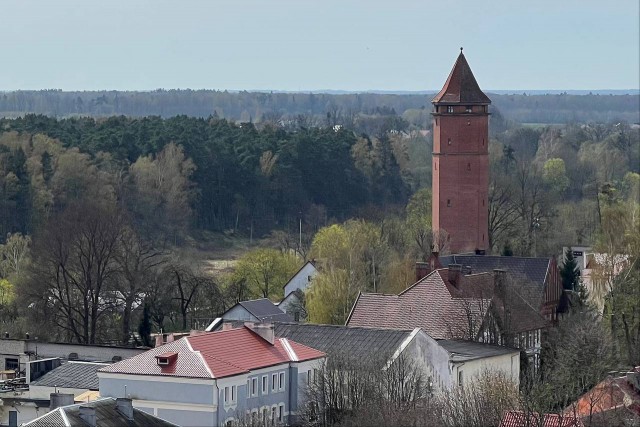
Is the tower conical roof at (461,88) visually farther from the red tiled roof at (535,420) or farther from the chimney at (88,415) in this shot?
the chimney at (88,415)

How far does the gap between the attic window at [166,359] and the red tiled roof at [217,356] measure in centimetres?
9

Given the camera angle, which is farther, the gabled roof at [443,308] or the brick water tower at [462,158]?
the brick water tower at [462,158]

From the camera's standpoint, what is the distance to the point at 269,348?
50.3 m

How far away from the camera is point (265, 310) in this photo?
215 feet

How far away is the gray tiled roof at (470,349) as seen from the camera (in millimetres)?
53594

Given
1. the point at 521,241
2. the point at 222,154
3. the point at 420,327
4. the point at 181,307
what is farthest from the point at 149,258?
the point at 222,154

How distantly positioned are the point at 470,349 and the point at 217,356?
9.85 m

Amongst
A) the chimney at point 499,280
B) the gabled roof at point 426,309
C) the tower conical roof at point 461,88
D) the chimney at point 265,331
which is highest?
the tower conical roof at point 461,88

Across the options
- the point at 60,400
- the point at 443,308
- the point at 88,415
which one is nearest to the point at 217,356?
the point at 60,400

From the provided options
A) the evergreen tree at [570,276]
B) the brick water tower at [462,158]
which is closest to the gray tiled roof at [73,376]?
the evergreen tree at [570,276]

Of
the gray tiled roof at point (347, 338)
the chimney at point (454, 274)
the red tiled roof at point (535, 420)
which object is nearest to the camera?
the red tiled roof at point (535, 420)

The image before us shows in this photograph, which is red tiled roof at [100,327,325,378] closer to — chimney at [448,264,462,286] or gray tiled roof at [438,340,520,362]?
gray tiled roof at [438,340,520,362]

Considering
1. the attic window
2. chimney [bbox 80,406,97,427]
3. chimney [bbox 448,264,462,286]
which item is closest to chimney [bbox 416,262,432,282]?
chimney [bbox 448,264,462,286]

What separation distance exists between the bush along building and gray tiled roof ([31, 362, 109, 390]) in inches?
139
